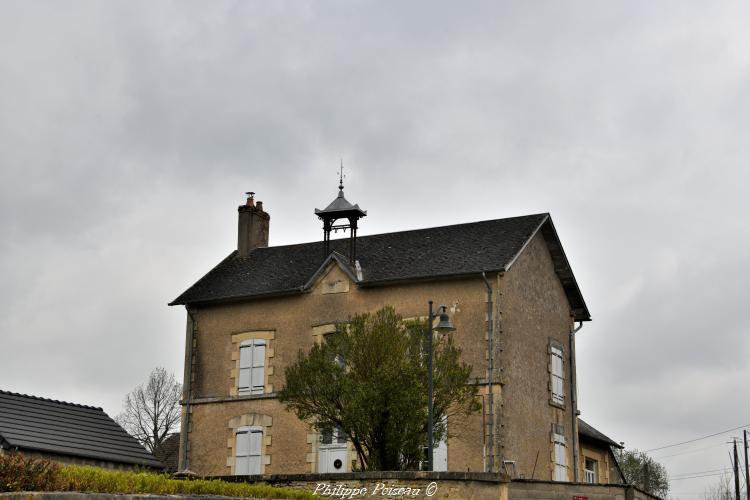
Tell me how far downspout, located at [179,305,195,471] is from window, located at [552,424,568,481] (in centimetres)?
999

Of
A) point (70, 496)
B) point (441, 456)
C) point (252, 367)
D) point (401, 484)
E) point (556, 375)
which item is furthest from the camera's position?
point (556, 375)

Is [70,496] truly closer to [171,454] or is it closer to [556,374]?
[556,374]

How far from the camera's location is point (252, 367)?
29359mm

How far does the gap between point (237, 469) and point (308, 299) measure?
491 cm

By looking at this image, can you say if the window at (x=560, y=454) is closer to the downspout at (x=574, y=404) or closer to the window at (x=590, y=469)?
the downspout at (x=574, y=404)

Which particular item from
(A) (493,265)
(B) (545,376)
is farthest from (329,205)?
(B) (545,376)

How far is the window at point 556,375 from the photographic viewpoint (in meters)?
29.2

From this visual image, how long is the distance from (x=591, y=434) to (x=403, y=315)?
8.65 m

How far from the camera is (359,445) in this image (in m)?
22.0

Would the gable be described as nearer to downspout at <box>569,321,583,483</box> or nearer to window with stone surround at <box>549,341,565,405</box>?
window with stone surround at <box>549,341,565,405</box>

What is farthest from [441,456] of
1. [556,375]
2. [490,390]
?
[556,375]

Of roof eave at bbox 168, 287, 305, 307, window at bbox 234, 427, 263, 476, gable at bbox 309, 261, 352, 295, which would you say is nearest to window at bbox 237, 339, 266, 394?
window at bbox 234, 427, 263, 476

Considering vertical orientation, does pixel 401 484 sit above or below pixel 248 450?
below

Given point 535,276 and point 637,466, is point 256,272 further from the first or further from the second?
point 637,466
